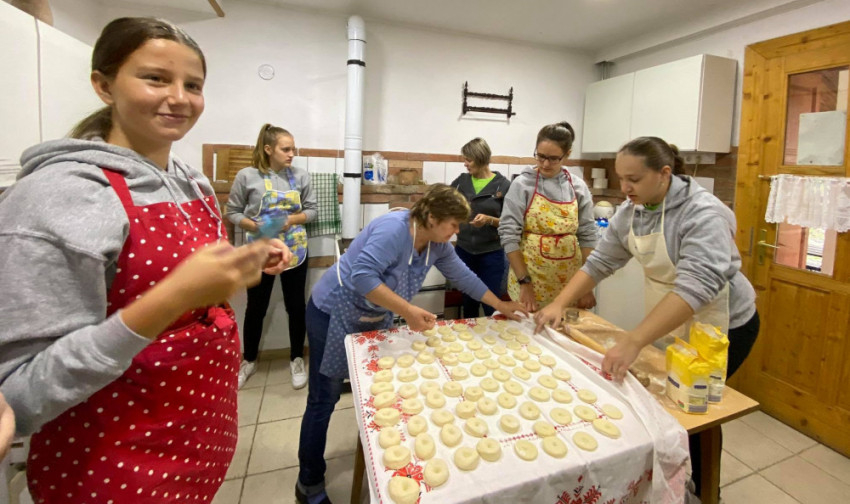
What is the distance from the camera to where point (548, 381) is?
3.92ft

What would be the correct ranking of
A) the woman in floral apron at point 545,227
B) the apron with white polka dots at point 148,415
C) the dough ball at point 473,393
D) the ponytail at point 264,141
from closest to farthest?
1. the apron with white polka dots at point 148,415
2. the dough ball at point 473,393
3. the woman in floral apron at point 545,227
4. the ponytail at point 264,141

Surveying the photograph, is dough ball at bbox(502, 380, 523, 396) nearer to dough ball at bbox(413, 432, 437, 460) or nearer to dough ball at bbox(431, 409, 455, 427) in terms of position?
dough ball at bbox(431, 409, 455, 427)

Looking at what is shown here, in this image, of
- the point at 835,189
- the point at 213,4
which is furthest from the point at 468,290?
the point at 213,4

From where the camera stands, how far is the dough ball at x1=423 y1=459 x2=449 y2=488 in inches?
32.0

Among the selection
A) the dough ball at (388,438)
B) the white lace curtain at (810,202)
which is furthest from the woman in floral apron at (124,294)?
the white lace curtain at (810,202)

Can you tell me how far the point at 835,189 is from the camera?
2098 millimetres

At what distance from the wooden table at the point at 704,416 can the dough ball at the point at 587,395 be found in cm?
18

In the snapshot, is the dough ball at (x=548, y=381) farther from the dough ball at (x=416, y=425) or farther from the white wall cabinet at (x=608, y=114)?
the white wall cabinet at (x=608, y=114)

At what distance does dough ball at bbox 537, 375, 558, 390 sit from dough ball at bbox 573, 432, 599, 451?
22cm

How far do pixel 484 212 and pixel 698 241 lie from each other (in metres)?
1.51

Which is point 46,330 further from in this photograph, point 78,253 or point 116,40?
point 116,40

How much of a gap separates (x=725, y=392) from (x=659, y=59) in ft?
10.0

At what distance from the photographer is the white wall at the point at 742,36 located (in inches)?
87.8

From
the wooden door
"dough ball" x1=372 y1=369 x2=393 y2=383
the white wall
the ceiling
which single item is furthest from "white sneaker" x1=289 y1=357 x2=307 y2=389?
the white wall
